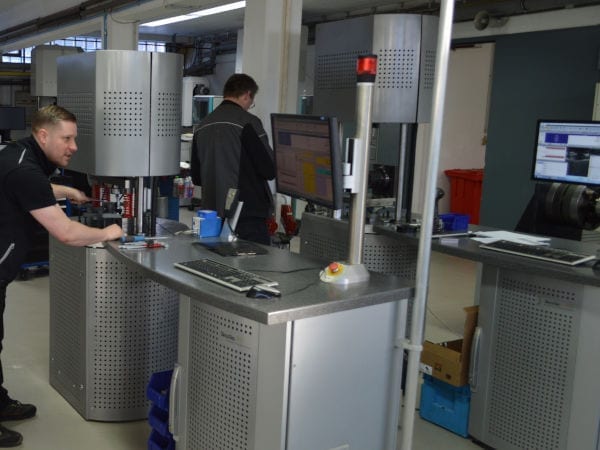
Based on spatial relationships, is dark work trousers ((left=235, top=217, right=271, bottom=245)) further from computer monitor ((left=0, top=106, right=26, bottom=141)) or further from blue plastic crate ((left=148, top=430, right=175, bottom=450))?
computer monitor ((left=0, top=106, right=26, bottom=141))

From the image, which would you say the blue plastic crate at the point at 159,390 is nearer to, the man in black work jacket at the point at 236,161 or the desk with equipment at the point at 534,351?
the man in black work jacket at the point at 236,161

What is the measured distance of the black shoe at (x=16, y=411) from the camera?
124 inches

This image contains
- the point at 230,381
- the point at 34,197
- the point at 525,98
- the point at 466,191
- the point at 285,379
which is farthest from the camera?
the point at 466,191

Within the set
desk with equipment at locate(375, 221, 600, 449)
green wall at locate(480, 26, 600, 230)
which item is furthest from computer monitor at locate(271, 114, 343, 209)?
green wall at locate(480, 26, 600, 230)

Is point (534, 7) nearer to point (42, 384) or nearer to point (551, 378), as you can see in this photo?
point (551, 378)

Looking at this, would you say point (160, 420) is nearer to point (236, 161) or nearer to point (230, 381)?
point (230, 381)

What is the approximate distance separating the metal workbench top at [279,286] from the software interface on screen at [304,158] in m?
0.29

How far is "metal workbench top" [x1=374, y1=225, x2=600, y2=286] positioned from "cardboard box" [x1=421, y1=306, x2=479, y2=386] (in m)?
0.30

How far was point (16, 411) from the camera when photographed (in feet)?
10.4

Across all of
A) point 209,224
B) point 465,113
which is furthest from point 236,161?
point 465,113

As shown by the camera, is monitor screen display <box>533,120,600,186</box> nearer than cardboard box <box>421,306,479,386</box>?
Yes

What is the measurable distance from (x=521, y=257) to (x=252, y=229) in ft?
5.14

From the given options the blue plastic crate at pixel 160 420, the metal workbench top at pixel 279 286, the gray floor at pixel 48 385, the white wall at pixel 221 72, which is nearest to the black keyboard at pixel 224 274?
the metal workbench top at pixel 279 286

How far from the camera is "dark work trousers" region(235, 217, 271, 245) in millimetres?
3799
